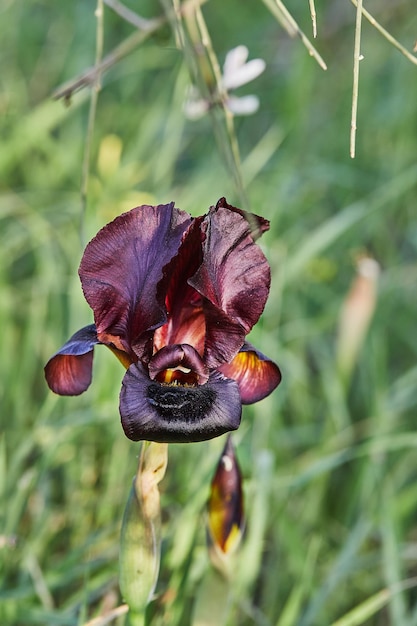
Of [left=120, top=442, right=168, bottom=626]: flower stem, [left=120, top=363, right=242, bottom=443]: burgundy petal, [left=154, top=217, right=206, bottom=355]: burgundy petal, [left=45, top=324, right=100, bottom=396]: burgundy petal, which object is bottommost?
[left=120, top=442, right=168, bottom=626]: flower stem

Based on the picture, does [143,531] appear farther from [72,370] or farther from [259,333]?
[259,333]

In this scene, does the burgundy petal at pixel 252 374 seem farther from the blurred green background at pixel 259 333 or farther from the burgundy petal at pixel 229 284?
the blurred green background at pixel 259 333

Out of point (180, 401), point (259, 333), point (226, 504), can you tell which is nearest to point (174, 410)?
point (180, 401)

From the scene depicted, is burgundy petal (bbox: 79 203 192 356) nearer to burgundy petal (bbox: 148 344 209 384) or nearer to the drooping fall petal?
burgundy petal (bbox: 148 344 209 384)

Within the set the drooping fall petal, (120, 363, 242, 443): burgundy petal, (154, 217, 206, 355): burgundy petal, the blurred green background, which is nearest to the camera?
(120, 363, 242, 443): burgundy petal

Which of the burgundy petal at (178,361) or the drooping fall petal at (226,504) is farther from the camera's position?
the drooping fall petal at (226,504)

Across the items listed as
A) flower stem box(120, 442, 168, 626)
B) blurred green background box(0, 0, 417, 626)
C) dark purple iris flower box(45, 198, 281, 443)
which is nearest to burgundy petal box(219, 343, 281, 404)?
dark purple iris flower box(45, 198, 281, 443)

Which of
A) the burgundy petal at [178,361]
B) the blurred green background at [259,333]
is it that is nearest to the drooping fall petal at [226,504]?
the blurred green background at [259,333]
